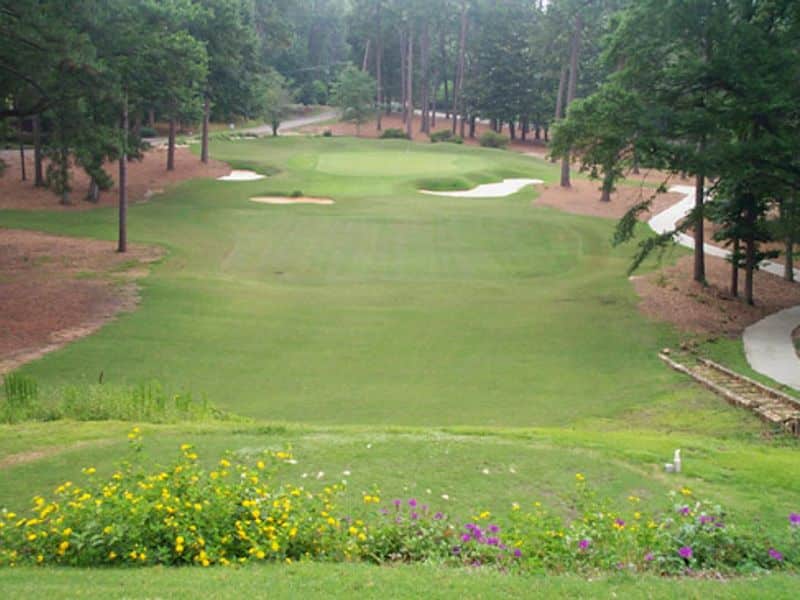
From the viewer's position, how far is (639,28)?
930 inches

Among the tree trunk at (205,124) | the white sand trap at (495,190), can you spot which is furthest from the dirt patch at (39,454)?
the tree trunk at (205,124)

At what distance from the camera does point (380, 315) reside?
23.2 m

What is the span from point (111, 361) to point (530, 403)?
912 cm

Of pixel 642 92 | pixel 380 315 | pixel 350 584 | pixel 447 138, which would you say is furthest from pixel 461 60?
pixel 350 584

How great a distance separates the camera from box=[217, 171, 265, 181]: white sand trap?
49.7 meters

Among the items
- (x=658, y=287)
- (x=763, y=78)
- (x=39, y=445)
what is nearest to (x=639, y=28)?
(x=763, y=78)

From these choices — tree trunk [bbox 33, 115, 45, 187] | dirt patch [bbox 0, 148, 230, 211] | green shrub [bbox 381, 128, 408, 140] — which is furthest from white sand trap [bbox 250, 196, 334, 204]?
green shrub [bbox 381, 128, 408, 140]

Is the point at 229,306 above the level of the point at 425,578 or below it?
below

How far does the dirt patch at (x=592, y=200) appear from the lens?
4356 centimetres

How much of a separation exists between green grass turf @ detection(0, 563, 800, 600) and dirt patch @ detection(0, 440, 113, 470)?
366 centimetres

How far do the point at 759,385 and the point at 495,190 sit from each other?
114ft

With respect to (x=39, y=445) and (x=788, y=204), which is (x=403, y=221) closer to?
(x=788, y=204)

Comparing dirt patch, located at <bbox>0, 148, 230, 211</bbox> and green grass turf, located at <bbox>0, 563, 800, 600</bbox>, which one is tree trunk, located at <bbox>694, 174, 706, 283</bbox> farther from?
dirt patch, located at <bbox>0, 148, 230, 211</bbox>

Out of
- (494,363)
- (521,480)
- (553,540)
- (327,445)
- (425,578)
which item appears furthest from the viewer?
(494,363)
